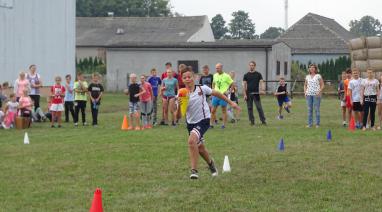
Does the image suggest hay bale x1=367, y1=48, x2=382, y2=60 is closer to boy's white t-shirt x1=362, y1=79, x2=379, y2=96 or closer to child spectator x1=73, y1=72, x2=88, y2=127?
boy's white t-shirt x1=362, y1=79, x2=379, y2=96

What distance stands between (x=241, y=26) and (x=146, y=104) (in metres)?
128

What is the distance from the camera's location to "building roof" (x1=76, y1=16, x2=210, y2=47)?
78.3 m

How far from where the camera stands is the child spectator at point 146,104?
75.0 ft

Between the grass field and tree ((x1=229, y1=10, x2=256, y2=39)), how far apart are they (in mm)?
128138

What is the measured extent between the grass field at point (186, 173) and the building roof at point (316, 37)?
2186 inches

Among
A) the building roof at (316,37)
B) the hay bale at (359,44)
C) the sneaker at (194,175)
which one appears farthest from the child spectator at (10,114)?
the building roof at (316,37)

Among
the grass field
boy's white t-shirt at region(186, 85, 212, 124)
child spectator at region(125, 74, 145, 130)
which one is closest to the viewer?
the grass field

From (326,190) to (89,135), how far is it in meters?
10.4

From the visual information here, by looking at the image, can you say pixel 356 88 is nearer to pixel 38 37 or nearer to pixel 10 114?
pixel 10 114

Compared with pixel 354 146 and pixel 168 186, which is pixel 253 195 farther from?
pixel 354 146

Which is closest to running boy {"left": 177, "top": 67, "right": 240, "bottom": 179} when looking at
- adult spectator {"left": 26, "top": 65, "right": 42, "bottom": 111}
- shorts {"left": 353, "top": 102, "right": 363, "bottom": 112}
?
shorts {"left": 353, "top": 102, "right": 363, "bottom": 112}

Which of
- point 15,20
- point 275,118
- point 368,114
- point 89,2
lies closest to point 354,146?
point 368,114

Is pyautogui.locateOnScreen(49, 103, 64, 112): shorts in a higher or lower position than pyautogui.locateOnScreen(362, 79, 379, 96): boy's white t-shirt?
lower

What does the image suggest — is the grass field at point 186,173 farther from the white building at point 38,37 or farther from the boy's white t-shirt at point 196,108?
the white building at point 38,37
